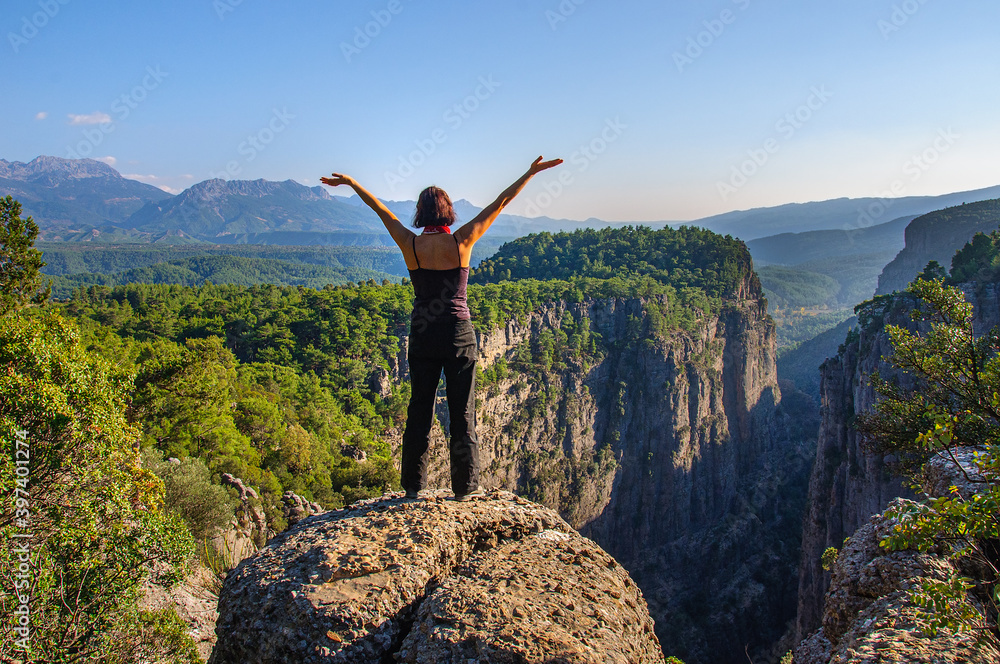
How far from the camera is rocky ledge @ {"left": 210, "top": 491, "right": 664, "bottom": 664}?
3.32 meters

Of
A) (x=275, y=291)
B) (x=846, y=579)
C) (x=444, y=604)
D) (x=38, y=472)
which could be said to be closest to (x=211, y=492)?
(x=38, y=472)

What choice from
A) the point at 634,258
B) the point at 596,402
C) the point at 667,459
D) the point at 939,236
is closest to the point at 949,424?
the point at 596,402

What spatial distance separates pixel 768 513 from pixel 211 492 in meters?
63.8

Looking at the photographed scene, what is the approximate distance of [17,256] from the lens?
16.3 m

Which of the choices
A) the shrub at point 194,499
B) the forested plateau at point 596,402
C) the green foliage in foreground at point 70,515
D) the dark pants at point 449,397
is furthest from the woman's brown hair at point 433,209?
the forested plateau at point 596,402

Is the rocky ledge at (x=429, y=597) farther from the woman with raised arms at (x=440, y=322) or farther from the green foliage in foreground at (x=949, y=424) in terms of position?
the green foliage in foreground at (x=949, y=424)

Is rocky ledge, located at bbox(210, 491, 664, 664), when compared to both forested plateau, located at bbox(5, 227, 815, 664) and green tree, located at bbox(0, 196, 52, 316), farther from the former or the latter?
forested plateau, located at bbox(5, 227, 815, 664)

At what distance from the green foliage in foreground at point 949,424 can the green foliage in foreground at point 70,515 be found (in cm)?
967

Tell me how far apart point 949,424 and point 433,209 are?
176 inches

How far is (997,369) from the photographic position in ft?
27.5

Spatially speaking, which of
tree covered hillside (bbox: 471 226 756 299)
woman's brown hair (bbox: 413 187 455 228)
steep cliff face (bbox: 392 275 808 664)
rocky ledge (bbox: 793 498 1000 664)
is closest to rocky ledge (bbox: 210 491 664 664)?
rocky ledge (bbox: 793 498 1000 664)

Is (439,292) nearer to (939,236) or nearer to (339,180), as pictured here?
(339,180)

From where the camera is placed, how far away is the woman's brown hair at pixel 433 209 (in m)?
4.98

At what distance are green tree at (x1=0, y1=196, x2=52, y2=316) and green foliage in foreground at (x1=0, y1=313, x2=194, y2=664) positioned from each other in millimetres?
8956
